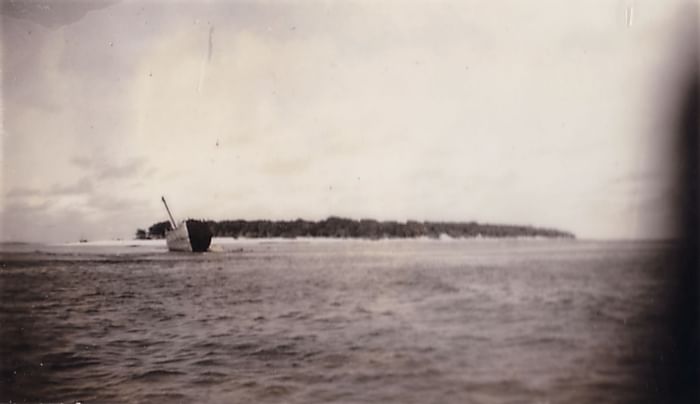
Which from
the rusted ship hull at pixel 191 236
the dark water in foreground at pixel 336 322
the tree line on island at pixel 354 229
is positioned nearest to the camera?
the dark water in foreground at pixel 336 322

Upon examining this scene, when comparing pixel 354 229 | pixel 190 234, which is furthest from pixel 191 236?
pixel 354 229

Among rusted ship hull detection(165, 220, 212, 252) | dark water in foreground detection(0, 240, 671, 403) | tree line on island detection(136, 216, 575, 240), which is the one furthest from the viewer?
rusted ship hull detection(165, 220, 212, 252)

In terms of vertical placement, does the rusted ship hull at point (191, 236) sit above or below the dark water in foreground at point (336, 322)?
above

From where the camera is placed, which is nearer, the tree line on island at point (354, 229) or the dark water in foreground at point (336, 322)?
the dark water in foreground at point (336, 322)

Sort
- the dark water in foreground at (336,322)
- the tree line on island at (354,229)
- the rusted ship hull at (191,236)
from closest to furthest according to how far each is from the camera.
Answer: the dark water in foreground at (336,322), the tree line on island at (354,229), the rusted ship hull at (191,236)

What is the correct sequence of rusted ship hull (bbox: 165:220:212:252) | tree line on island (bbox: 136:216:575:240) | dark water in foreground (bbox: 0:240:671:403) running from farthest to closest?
1. rusted ship hull (bbox: 165:220:212:252)
2. tree line on island (bbox: 136:216:575:240)
3. dark water in foreground (bbox: 0:240:671:403)
